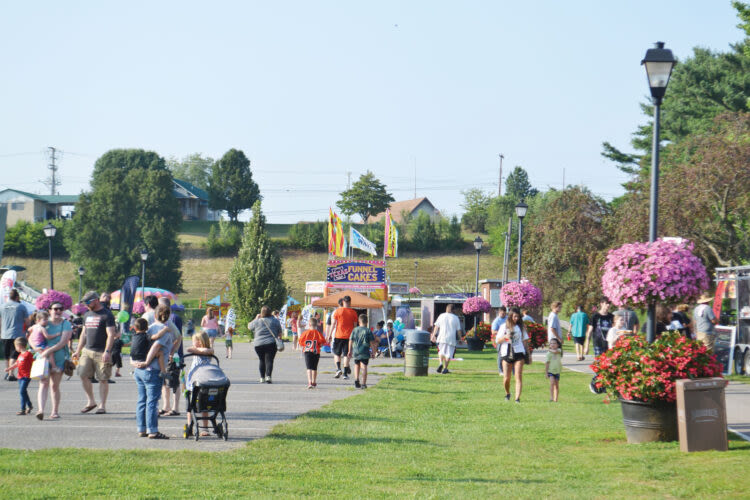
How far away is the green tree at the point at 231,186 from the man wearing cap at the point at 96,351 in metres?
99.7

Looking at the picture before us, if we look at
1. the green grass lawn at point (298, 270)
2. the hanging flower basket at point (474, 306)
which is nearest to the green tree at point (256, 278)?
the green grass lawn at point (298, 270)

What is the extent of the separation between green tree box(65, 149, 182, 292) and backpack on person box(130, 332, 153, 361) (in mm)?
71465

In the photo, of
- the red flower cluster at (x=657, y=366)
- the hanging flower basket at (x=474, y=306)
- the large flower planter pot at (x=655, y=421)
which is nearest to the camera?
the red flower cluster at (x=657, y=366)

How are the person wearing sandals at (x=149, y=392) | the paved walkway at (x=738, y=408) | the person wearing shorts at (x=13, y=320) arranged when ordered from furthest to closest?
1. the person wearing shorts at (x=13, y=320)
2. the paved walkway at (x=738, y=408)
3. the person wearing sandals at (x=149, y=392)

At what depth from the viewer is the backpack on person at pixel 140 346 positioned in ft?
36.4

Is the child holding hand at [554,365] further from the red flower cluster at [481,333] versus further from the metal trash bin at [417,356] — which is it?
the red flower cluster at [481,333]

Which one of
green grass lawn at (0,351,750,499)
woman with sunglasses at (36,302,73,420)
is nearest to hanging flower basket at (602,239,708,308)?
green grass lawn at (0,351,750,499)

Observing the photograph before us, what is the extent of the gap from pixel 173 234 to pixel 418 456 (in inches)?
3028

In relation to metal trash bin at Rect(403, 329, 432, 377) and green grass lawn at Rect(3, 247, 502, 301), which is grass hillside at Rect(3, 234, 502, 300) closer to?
green grass lawn at Rect(3, 247, 502, 301)

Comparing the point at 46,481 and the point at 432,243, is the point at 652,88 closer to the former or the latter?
the point at 46,481

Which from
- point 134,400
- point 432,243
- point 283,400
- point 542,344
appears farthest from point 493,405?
point 432,243

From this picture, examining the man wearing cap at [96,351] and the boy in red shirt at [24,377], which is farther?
the man wearing cap at [96,351]

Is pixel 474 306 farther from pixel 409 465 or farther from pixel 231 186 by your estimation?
pixel 231 186

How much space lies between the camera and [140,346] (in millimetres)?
11172
